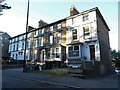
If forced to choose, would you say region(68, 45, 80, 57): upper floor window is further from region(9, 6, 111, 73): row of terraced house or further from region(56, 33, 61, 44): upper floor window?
region(56, 33, 61, 44): upper floor window

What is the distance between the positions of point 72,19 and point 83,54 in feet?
22.7

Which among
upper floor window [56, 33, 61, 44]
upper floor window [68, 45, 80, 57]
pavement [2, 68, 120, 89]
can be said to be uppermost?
upper floor window [56, 33, 61, 44]

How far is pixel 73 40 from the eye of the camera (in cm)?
2441

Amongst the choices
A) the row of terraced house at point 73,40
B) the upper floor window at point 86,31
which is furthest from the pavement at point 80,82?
the upper floor window at point 86,31

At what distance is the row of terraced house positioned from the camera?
71.0ft

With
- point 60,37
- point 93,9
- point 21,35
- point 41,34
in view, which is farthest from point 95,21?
point 21,35

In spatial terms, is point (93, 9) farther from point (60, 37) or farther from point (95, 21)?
point (60, 37)

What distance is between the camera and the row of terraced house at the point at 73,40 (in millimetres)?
21641

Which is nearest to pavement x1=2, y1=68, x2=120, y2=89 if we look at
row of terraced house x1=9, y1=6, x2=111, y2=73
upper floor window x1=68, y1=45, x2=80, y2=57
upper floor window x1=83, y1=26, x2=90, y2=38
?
row of terraced house x1=9, y1=6, x2=111, y2=73

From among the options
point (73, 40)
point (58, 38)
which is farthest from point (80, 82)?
point (58, 38)

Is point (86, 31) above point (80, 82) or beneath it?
above

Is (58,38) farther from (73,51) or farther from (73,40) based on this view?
(73,51)

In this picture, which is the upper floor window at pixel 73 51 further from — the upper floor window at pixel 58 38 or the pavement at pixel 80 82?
the pavement at pixel 80 82

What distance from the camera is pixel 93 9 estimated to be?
22344 mm
